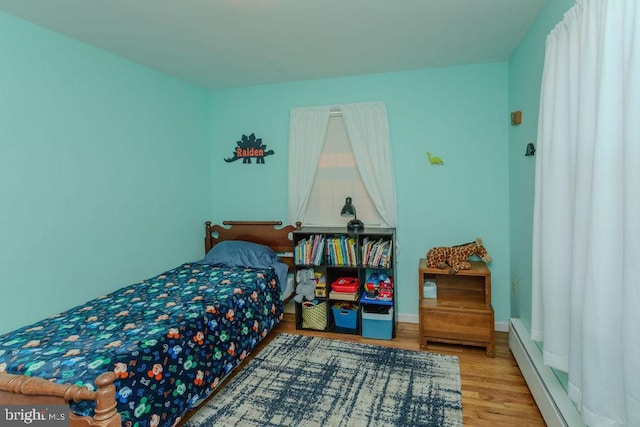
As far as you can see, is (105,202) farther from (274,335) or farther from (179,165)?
(274,335)

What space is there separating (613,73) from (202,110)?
3518mm

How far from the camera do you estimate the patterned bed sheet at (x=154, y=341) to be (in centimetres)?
161

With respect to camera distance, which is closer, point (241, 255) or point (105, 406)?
point (105, 406)

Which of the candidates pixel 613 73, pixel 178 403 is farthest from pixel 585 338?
pixel 178 403

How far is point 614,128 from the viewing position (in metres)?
A: 1.22

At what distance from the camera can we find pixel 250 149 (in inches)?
149

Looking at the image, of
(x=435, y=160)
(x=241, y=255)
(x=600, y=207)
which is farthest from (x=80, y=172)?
(x=600, y=207)

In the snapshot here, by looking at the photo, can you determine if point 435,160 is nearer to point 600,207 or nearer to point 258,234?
point 258,234

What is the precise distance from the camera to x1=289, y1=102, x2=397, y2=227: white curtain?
3369 millimetres

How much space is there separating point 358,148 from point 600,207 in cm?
235

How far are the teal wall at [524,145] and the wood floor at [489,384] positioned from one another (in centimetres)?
36

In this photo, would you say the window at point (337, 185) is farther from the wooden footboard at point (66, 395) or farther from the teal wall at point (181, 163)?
the wooden footboard at point (66, 395)

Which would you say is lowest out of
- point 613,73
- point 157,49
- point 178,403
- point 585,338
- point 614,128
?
point 178,403

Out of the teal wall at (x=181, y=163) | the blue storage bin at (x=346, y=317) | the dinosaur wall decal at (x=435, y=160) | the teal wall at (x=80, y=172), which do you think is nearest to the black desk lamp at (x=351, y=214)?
the teal wall at (x=181, y=163)
